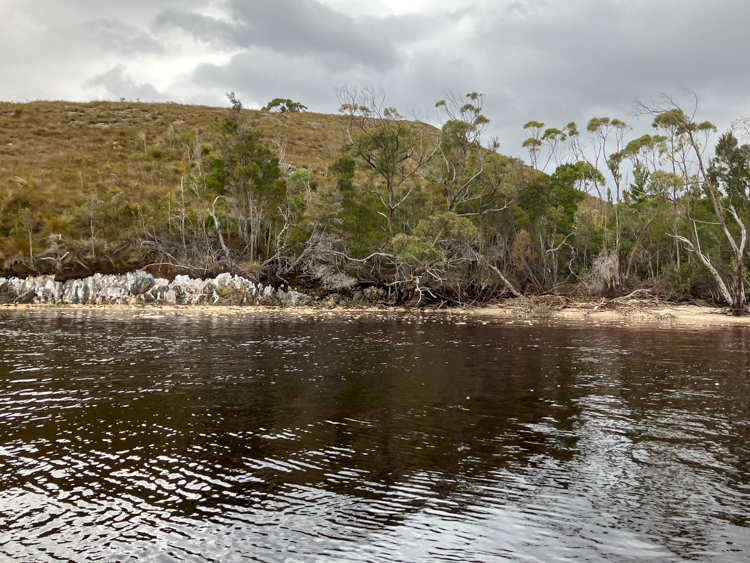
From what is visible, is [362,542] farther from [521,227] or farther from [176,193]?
[176,193]

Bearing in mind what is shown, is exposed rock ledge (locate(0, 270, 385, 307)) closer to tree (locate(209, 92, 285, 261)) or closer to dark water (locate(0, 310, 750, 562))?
tree (locate(209, 92, 285, 261))

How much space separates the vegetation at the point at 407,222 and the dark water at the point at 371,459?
855 inches

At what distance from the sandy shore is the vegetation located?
92.8 inches

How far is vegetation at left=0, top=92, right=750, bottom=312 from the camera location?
120 ft

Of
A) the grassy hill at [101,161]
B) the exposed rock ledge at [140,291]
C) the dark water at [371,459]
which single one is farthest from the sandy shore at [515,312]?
the dark water at [371,459]

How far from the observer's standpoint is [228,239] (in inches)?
1607

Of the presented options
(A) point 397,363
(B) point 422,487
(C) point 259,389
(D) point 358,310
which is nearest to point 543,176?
(D) point 358,310

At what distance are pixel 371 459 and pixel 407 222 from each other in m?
32.9

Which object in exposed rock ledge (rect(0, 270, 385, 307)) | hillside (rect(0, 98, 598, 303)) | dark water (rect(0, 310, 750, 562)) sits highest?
hillside (rect(0, 98, 598, 303))

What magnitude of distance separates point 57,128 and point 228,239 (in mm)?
48618

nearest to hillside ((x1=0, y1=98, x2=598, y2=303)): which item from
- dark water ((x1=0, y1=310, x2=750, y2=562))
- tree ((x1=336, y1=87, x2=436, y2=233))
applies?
tree ((x1=336, y1=87, x2=436, y2=233))

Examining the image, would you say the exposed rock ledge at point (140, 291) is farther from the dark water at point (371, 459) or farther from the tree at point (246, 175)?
the dark water at point (371, 459)

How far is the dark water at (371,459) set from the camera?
514cm

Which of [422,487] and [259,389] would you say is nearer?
[422,487]
